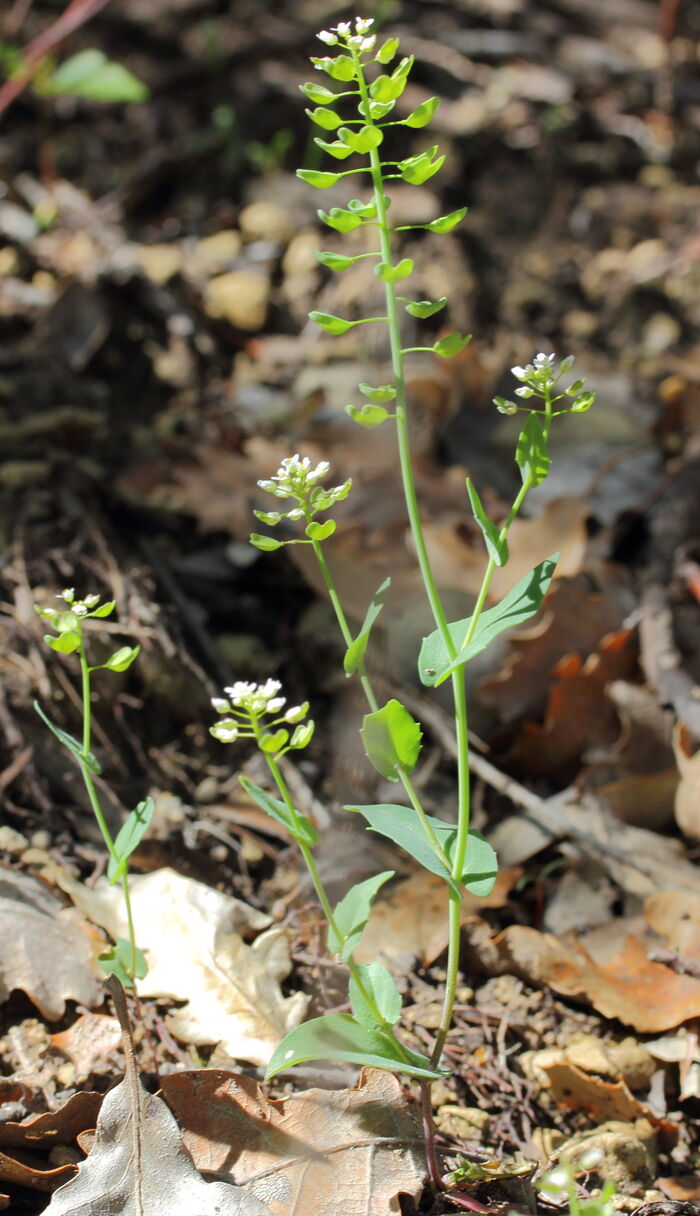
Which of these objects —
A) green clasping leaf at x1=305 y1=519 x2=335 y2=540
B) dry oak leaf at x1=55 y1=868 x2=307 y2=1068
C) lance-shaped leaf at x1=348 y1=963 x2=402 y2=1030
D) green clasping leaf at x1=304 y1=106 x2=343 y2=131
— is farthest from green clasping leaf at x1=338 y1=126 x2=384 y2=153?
dry oak leaf at x1=55 y1=868 x2=307 y2=1068

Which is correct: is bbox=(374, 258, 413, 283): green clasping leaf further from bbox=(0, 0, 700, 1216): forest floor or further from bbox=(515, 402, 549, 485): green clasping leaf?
bbox=(0, 0, 700, 1216): forest floor

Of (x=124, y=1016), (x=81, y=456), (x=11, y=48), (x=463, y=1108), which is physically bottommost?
(x=463, y=1108)

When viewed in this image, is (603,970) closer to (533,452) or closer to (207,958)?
(207,958)

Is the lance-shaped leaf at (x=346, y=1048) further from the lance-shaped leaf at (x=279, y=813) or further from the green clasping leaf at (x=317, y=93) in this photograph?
the green clasping leaf at (x=317, y=93)

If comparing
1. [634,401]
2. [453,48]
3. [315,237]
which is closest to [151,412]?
[315,237]

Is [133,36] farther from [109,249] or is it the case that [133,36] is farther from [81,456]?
[81,456]

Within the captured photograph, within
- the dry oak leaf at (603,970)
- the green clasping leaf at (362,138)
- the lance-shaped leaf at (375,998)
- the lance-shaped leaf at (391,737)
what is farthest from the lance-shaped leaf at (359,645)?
the dry oak leaf at (603,970)
